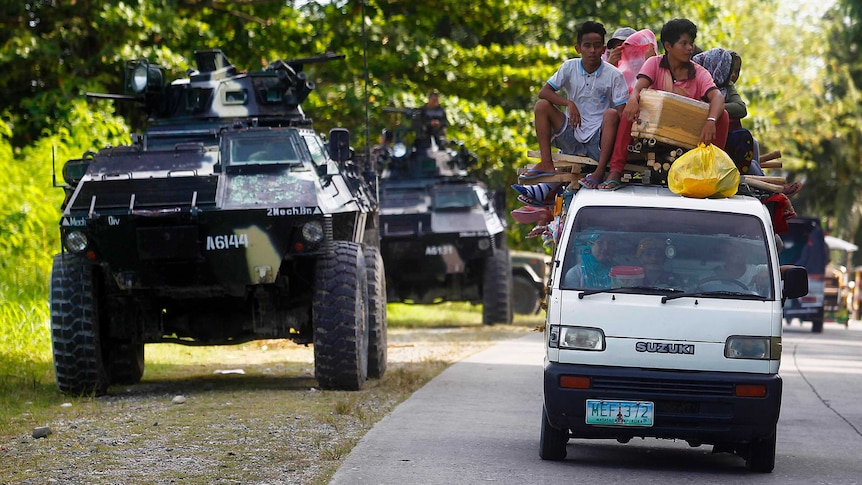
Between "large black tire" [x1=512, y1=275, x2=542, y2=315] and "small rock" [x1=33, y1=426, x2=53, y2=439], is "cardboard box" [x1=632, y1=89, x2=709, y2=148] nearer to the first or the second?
"small rock" [x1=33, y1=426, x2=53, y2=439]

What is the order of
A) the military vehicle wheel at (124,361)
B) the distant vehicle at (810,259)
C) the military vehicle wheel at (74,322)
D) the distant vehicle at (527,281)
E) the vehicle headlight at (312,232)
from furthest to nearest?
the distant vehicle at (810,259)
the distant vehicle at (527,281)
the military vehicle wheel at (124,361)
the military vehicle wheel at (74,322)
the vehicle headlight at (312,232)

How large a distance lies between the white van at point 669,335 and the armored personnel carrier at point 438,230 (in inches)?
512

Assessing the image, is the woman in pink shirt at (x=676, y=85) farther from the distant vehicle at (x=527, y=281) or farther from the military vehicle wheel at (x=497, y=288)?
the distant vehicle at (x=527, y=281)

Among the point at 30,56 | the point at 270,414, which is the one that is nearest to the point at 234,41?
the point at 30,56

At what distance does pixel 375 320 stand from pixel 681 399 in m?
5.82

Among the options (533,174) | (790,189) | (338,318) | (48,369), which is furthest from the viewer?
(48,369)

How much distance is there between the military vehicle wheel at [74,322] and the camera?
40.6ft

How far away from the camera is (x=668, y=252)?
354 inches

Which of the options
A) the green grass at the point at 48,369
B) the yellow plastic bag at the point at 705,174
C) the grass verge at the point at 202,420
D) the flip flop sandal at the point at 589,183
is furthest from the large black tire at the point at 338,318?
the yellow plastic bag at the point at 705,174

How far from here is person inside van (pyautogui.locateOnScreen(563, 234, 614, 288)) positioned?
8.88 m

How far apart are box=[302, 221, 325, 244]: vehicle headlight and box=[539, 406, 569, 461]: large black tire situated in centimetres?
361

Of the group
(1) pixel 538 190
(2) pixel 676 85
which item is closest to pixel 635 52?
(2) pixel 676 85

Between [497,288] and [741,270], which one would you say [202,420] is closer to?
[741,270]

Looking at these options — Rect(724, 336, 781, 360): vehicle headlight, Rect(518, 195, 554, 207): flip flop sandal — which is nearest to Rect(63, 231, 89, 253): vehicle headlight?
Rect(518, 195, 554, 207): flip flop sandal
